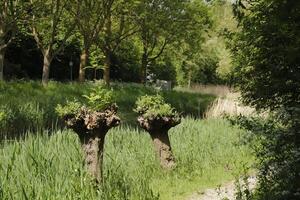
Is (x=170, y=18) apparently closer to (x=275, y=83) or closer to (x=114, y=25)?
(x=114, y=25)

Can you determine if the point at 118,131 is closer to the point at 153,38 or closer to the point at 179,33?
the point at 179,33

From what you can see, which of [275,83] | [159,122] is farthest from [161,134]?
A: [275,83]

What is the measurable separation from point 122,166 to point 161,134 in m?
1.40

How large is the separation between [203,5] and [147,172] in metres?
23.3

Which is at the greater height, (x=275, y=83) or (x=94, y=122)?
(x=275, y=83)

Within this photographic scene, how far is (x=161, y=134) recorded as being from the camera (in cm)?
819

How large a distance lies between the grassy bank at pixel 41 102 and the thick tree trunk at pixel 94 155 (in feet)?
5.19

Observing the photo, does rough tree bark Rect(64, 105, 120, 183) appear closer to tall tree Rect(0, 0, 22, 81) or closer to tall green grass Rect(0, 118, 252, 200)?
tall green grass Rect(0, 118, 252, 200)

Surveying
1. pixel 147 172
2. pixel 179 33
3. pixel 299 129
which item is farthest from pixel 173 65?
pixel 299 129

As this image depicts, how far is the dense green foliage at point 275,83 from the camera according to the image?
15.0ft

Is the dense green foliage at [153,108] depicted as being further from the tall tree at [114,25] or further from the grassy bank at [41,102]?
the tall tree at [114,25]

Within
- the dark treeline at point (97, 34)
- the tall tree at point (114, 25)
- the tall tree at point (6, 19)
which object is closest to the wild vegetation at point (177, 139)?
the tall tree at point (6, 19)

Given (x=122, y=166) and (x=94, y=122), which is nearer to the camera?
(x=94, y=122)

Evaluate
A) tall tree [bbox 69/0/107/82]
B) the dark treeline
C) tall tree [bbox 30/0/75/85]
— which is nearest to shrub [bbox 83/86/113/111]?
the dark treeline
